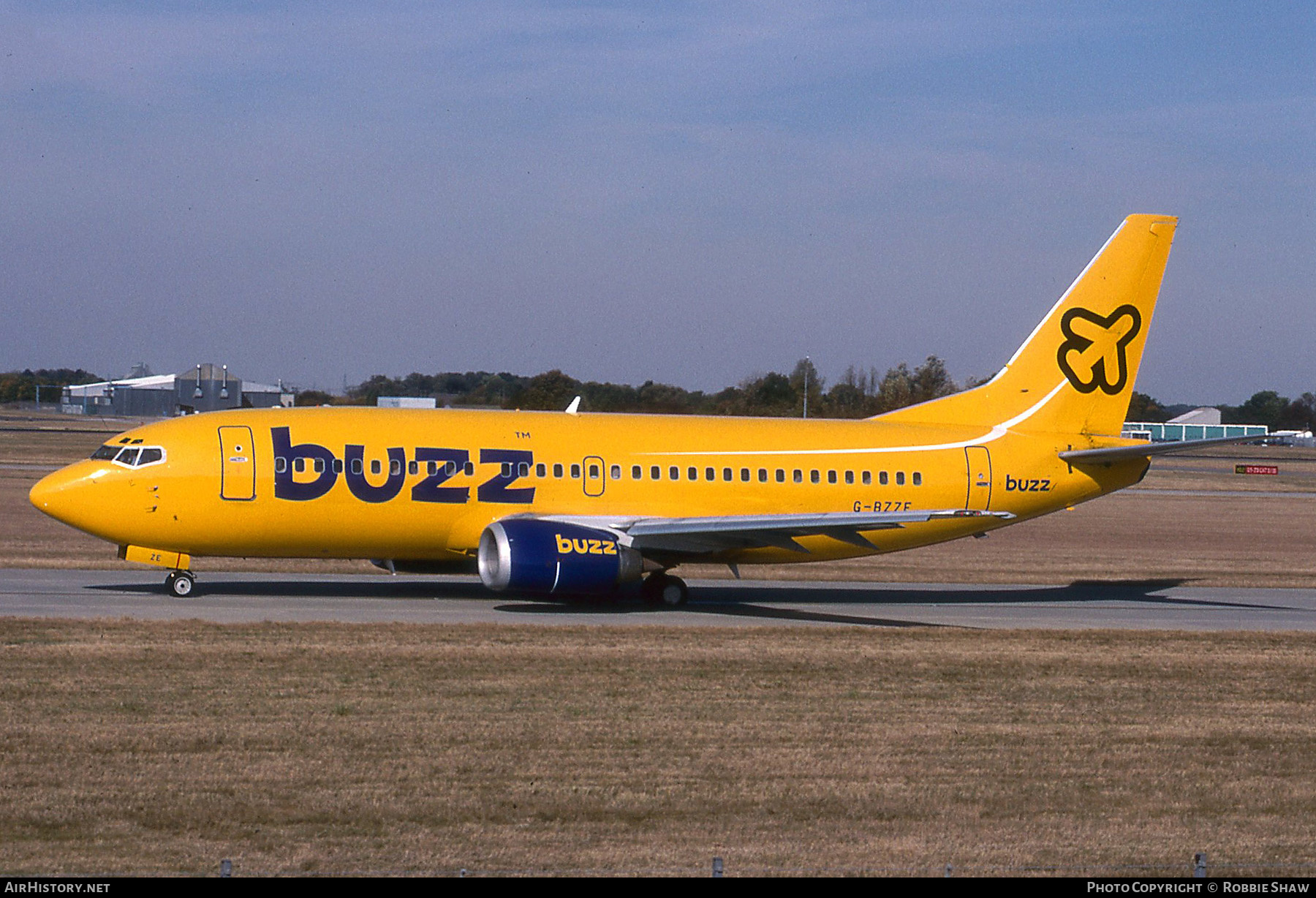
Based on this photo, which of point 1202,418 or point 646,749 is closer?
point 646,749

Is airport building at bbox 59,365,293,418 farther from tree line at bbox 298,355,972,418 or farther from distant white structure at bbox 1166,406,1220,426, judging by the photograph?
distant white structure at bbox 1166,406,1220,426

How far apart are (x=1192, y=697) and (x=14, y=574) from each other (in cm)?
2459

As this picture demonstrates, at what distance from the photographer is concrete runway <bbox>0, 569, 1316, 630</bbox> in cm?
2592

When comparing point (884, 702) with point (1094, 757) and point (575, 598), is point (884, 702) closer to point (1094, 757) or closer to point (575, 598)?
point (1094, 757)

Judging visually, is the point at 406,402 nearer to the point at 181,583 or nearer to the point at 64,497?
the point at 181,583

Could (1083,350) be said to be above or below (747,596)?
above

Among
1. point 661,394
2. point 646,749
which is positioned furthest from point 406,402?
point 646,749

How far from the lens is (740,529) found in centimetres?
2731

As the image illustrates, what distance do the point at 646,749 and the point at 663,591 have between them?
14.5m

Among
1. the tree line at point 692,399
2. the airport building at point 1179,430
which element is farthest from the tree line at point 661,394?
the airport building at point 1179,430

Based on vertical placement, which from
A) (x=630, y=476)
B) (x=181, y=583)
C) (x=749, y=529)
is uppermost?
(x=630, y=476)

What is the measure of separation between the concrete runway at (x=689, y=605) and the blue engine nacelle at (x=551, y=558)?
26.7 inches

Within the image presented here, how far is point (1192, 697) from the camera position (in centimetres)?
1961

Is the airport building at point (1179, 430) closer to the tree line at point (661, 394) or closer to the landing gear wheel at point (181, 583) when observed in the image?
the tree line at point (661, 394)
